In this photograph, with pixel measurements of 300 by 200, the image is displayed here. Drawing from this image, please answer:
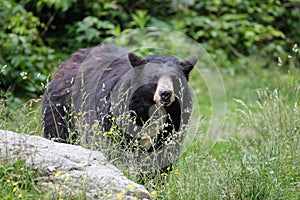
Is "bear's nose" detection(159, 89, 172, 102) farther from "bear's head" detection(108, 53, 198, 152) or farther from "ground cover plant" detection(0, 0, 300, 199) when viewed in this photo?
"ground cover plant" detection(0, 0, 300, 199)

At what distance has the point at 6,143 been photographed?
3918 mm

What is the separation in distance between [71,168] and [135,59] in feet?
4.55

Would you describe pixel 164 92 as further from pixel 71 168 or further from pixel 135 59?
pixel 71 168

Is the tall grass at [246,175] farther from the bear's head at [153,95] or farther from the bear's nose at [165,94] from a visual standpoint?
the bear's nose at [165,94]

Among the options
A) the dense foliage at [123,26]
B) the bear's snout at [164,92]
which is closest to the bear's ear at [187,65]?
the bear's snout at [164,92]

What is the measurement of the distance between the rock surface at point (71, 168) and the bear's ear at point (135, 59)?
1.09 m

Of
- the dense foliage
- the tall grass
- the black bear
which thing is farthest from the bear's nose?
the dense foliage

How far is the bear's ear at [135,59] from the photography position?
4.88 meters

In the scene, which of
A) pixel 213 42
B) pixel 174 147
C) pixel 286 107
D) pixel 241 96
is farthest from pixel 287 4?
pixel 174 147

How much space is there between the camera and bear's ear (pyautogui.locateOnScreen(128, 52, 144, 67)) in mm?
4879

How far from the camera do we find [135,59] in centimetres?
489

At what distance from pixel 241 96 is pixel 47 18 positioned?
3.63 metres

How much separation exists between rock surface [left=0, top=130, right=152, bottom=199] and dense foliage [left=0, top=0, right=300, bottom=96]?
4.03 m

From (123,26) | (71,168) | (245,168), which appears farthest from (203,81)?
(71,168)
